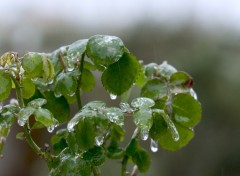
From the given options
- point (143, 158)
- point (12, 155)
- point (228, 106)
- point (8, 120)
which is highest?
point (8, 120)

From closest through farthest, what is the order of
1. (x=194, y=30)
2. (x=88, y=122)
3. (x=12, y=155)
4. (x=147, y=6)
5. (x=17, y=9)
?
(x=88, y=122), (x=12, y=155), (x=194, y=30), (x=147, y=6), (x=17, y=9)

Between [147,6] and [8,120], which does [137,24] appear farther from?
[8,120]

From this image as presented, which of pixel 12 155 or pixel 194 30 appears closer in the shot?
pixel 12 155

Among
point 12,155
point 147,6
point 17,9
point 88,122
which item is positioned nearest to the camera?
point 88,122

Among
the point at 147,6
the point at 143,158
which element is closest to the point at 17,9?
the point at 147,6

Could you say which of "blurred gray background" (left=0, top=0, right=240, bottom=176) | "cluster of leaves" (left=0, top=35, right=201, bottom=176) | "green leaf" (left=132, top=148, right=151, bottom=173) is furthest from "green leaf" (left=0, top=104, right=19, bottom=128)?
"blurred gray background" (left=0, top=0, right=240, bottom=176)

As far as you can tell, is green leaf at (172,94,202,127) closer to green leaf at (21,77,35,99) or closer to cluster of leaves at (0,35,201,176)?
cluster of leaves at (0,35,201,176)

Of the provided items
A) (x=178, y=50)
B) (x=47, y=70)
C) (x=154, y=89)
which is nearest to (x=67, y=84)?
(x=47, y=70)
